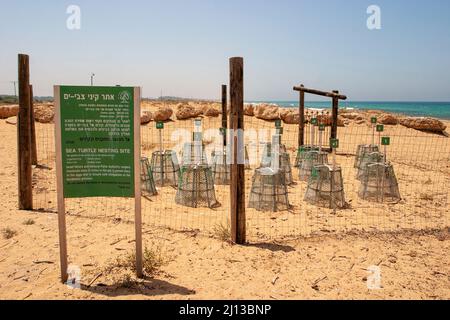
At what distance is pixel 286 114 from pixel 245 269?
17.8 metres

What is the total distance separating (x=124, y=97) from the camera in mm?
3617

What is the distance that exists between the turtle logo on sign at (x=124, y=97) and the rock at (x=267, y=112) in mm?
18221

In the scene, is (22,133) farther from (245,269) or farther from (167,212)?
(245,269)

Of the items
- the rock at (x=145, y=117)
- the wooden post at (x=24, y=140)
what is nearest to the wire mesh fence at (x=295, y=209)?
the wooden post at (x=24, y=140)

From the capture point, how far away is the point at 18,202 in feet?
21.5

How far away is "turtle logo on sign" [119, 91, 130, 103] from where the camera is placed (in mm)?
3611

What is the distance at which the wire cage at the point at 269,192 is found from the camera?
22.3ft

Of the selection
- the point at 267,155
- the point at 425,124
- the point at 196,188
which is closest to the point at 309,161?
the point at 267,155

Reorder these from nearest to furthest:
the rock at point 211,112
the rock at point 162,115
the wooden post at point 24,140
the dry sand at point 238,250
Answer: the dry sand at point 238,250
the wooden post at point 24,140
the rock at point 162,115
the rock at point 211,112

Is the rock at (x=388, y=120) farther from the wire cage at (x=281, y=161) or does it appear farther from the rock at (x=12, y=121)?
the rock at (x=12, y=121)

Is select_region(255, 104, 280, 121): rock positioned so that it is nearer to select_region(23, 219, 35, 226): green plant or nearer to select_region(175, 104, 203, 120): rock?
select_region(175, 104, 203, 120): rock

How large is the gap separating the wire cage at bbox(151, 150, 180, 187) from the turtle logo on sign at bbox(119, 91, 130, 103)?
523 cm
